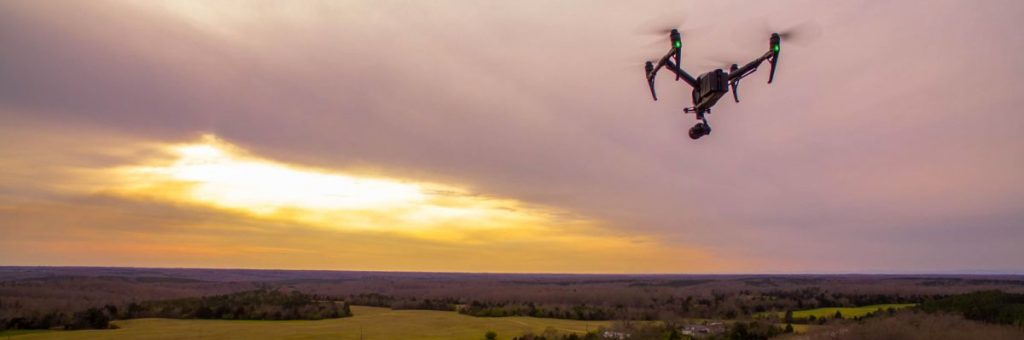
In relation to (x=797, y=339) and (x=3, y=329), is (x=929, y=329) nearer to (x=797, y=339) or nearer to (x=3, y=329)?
(x=797, y=339)

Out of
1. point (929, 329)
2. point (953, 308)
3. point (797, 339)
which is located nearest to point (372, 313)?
point (797, 339)

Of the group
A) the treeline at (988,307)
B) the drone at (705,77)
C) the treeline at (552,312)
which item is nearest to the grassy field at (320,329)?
the treeline at (552,312)

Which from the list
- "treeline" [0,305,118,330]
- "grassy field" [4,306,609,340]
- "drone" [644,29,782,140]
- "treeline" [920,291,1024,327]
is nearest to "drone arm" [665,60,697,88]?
"drone" [644,29,782,140]

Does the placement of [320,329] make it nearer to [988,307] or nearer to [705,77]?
[705,77]

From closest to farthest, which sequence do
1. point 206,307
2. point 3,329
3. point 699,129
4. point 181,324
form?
A: point 699,129, point 3,329, point 181,324, point 206,307

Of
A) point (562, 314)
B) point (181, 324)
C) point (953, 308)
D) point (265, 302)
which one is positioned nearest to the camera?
point (181, 324)

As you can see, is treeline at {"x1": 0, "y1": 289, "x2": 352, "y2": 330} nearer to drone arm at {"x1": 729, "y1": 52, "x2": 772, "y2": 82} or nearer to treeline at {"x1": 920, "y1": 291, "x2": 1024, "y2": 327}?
drone arm at {"x1": 729, "y1": 52, "x2": 772, "y2": 82}

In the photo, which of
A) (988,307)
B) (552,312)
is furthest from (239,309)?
(988,307)
